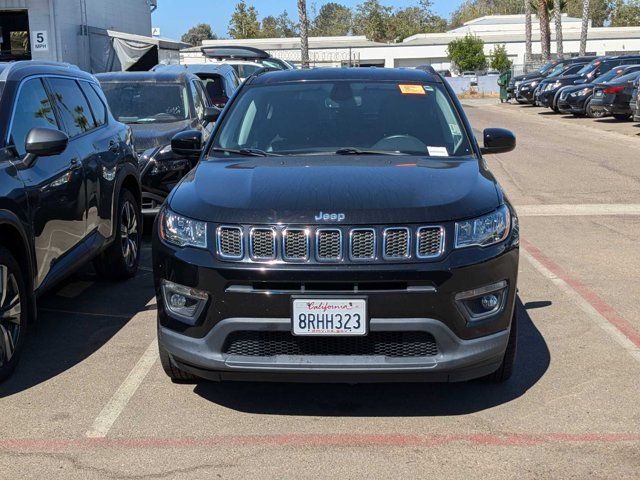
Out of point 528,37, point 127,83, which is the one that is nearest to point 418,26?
point 528,37

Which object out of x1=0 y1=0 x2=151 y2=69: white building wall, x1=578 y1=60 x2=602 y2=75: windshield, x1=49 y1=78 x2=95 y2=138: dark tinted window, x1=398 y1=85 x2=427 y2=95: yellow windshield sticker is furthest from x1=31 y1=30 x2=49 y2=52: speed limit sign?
x1=398 y1=85 x2=427 y2=95: yellow windshield sticker

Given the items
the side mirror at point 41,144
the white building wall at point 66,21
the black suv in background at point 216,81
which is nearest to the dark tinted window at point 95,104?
the side mirror at point 41,144

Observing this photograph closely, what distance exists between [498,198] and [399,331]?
3.31ft

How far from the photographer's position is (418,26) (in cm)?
13438

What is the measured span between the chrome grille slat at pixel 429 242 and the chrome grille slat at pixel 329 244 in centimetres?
38

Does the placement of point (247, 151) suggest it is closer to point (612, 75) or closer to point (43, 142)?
point (43, 142)

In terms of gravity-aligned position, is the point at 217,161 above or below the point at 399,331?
above

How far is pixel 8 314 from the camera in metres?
5.02

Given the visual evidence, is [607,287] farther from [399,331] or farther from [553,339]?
[399,331]

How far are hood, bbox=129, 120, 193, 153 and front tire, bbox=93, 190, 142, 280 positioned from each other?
181 centimetres

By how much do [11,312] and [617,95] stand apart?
74.3 ft

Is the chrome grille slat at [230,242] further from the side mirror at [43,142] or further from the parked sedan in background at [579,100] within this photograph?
the parked sedan in background at [579,100]

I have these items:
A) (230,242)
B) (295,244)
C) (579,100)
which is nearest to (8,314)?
(230,242)

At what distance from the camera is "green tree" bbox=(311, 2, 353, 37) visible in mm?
151875
